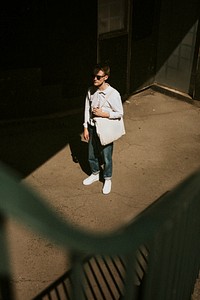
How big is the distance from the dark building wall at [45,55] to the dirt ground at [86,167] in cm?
37

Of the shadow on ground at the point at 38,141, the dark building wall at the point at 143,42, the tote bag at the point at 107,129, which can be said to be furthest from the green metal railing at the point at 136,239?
the dark building wall at the point at 143,42

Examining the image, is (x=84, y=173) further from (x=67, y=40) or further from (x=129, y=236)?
(x=129, y=236)

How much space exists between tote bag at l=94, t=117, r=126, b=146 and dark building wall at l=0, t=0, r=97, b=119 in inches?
107

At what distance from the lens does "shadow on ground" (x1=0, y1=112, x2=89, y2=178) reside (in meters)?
6.54

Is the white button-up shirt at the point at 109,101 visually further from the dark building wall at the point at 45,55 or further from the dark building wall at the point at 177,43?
the dark building wall at the point at 177,43

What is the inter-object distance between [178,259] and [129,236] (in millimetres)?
1145

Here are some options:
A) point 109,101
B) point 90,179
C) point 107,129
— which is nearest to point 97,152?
point 90,179

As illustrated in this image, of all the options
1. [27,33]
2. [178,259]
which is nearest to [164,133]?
[27,33]

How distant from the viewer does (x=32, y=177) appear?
6.15 metres

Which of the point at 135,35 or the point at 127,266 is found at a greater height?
the point at 127,266

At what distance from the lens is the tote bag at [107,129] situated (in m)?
5.03

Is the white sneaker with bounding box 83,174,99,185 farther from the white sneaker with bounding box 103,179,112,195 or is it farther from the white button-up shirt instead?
the white button-up shirt

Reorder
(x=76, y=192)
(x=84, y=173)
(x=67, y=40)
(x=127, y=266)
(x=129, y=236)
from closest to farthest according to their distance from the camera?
(x=129, y=236) < (x=127, y=266) < (x=76, y=192) < (x=84, y=173) < (x=67, y=40)

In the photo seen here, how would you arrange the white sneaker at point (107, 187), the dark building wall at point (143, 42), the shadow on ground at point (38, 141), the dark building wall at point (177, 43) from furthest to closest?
the dark building wall at point (143, 42) → the dark building wall at point (177, 43) → the shadow on ground at point (38, 141) → the white sneaker at point (107, 187)
